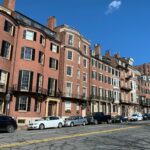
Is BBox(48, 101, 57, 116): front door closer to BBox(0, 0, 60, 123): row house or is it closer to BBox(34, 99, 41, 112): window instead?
BBox(0, 0, 60, 123): row house

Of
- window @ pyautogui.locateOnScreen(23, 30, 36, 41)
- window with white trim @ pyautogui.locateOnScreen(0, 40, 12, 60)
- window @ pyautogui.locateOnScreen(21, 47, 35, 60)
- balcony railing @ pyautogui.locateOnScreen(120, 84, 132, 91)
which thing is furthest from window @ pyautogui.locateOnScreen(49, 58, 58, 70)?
balcony railing @ pyautogui.locateOnScreen(120, 84, 132, 91)

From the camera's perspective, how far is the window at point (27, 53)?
3322cm

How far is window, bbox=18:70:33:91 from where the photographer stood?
1254 inches

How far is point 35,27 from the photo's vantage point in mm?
34875

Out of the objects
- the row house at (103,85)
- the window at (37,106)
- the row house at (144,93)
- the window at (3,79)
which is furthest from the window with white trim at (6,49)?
the row house at (144,93)

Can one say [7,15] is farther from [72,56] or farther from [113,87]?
[113,87]

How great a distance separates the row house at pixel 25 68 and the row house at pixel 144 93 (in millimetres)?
45585

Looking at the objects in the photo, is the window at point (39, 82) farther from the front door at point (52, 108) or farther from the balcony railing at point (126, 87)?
the balcony railing at point (126, 87)

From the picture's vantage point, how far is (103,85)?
5322cm

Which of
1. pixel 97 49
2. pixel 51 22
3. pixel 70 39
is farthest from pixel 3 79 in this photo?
pixel 97 49

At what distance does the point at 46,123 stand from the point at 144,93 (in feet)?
192

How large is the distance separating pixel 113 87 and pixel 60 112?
23212mm

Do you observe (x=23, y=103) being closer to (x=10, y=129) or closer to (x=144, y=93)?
(x=10, y=129)

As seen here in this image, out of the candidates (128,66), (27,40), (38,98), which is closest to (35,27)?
(27,40)
